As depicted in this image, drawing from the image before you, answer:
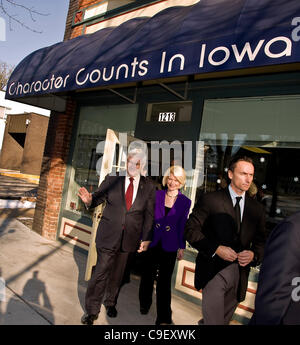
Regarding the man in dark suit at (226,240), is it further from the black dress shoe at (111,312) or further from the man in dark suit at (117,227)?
the black dress shoe at (111,312)

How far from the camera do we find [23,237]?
6488mm

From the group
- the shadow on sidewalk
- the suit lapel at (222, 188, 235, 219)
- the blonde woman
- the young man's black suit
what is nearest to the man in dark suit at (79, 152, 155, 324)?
the blonde woman


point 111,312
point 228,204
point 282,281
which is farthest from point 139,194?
point 282,281

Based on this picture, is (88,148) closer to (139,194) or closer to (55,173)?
(55,173)

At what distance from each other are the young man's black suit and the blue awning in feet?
4.98

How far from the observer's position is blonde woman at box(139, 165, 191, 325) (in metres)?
3.57

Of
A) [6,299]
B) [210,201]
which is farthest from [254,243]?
[6,299]

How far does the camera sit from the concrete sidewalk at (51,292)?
11.1 feet

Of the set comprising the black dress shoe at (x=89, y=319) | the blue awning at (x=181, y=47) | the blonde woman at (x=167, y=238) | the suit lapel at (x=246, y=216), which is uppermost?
the blue awning at (x=181, y=47)

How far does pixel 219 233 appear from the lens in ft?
8.43

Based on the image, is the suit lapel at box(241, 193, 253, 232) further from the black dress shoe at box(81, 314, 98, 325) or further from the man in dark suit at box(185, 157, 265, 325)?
the black dress shoe at box(81, 314, 98, 325)

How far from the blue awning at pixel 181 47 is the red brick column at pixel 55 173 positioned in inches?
46.1

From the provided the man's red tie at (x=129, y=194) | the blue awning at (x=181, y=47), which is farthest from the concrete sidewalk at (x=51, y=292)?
the blue awning at (x=181, y=47)

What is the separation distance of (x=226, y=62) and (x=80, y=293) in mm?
3624
